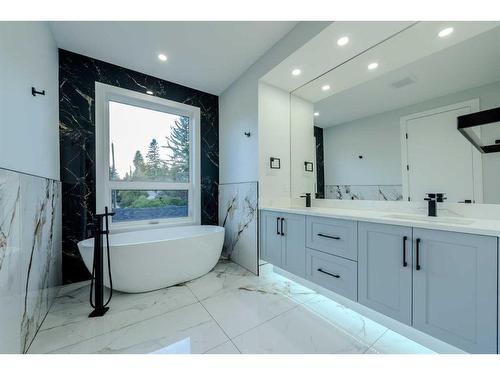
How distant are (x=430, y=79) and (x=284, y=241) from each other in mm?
1950

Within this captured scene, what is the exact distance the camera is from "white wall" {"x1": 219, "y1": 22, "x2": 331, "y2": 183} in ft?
6.54

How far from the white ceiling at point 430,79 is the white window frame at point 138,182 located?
2.10 metres

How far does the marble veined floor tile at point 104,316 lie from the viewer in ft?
4.56

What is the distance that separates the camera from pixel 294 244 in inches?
80.3

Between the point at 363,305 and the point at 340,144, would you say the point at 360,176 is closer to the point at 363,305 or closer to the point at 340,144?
the point at 340,144

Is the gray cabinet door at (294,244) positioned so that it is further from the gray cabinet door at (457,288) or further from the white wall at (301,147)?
the gray cabinet door at (457,288)

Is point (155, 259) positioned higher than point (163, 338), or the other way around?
point (155, 259)

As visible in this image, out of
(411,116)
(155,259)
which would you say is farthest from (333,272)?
(155,259)

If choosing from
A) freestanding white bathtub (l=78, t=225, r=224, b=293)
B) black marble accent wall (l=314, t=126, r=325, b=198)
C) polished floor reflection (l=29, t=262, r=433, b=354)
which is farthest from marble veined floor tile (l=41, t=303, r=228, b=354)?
black marble accent wall (l=314, t=126, r=325, b=198)

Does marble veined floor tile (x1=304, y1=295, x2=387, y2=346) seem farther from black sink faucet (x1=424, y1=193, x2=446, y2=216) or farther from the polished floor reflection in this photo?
black sink faucet (x1=424, y1=193, x2=446, y2=216)

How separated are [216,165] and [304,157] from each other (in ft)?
4.76

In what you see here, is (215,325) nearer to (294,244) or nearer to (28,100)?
(294,244)

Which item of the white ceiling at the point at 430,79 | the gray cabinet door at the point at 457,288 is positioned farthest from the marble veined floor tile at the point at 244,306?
the white ceiling at the point at 430,79
